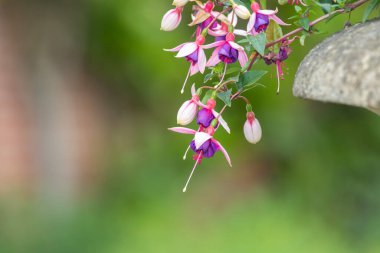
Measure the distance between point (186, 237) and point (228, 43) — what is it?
2481 millimetres

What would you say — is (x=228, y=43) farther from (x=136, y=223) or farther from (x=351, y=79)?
(x=136, y=223)

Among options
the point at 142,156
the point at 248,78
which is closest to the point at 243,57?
the point at 248,78

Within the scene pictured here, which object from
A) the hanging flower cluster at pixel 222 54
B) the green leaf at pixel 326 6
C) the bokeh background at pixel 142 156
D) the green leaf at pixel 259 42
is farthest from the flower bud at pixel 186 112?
the bokeh background at pixel 142 156

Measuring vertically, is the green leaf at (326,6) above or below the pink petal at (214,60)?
above

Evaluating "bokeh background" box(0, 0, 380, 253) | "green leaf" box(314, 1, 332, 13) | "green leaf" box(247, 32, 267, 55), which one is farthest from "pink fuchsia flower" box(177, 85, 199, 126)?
"bokeh background" box(0, 0, 380, 253)

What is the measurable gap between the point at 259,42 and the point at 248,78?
0.06 meters

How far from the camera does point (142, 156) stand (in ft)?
12.3

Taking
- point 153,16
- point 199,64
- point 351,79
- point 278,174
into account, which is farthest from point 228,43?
point 278,174

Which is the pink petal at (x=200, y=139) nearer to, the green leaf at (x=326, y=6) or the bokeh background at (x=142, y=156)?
the green leaf at (x=326, y=6)

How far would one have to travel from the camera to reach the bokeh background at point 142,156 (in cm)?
326

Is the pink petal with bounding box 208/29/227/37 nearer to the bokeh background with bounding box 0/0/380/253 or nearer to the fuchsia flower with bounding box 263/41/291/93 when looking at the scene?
the fuchsia flower with bounding box 263/41/291/93

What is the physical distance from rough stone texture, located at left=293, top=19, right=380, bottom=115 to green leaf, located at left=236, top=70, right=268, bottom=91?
0.07 m

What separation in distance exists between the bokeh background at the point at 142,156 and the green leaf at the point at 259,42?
2245 millimetres

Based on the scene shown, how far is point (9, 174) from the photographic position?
3.65 meters
